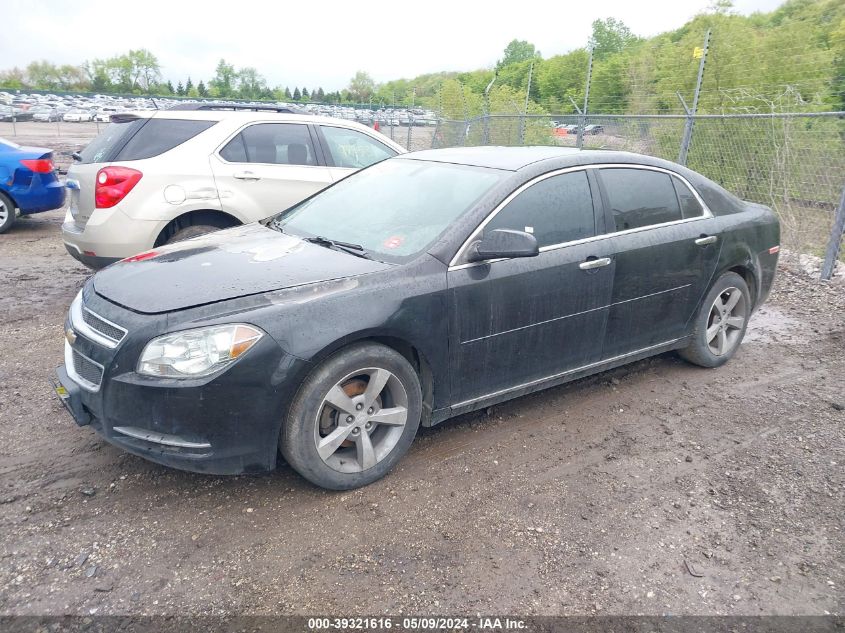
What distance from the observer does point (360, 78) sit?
387ft

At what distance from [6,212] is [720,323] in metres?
9.37

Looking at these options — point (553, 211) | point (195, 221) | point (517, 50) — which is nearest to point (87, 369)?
point (553, 211)

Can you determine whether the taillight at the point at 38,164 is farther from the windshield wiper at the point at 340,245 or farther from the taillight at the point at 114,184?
the windshield wiper at the point at 340,245

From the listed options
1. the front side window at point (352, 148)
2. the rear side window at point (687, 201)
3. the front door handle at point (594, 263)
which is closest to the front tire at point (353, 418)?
the front door handle at point (594, 263)

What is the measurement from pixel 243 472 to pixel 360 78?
406 ft

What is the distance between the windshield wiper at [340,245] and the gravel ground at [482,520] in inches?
45.4

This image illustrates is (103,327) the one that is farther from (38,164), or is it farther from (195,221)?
(38,164)

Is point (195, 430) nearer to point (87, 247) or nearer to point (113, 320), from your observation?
point (113, 320)

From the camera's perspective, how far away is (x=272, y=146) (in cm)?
635

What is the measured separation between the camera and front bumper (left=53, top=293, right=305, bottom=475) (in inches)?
109

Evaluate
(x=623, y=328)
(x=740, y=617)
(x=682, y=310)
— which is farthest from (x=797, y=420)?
(x=740, y=617)

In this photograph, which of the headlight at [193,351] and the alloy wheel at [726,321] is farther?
the alloy wheel at [726,321]

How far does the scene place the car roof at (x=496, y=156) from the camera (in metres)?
3.93

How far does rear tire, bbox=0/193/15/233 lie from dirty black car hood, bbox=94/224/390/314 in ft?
22.8
